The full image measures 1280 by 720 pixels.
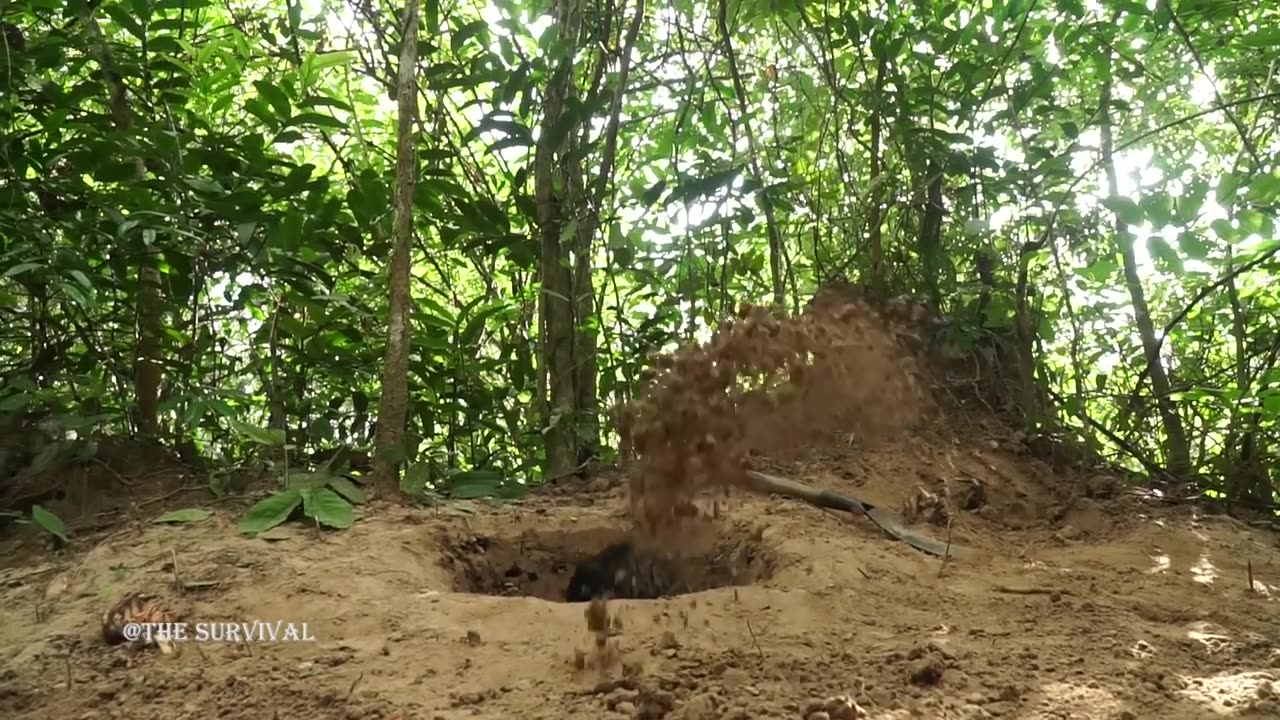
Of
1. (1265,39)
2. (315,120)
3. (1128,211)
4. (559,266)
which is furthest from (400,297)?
(1265,39)

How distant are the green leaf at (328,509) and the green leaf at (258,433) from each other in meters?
0.21

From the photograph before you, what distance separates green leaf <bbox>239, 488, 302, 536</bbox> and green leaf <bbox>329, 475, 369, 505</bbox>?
13 centimetres

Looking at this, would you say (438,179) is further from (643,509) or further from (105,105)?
(643,509)

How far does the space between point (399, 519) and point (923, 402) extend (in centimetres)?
204

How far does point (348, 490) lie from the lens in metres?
2.77

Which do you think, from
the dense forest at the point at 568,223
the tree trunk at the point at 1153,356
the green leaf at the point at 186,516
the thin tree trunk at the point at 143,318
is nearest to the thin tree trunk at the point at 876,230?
the dense forest at the point at 568,223

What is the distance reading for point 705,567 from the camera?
2.70 m

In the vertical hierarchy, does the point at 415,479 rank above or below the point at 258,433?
below

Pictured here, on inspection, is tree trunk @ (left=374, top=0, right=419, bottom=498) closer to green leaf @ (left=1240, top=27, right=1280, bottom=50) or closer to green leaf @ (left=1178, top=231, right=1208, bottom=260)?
green leaf @ (left=1178, top=231, right=1208, bottom=260)

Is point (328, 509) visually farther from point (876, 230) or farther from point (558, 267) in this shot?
point (876, 230)

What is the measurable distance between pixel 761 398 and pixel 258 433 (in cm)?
159

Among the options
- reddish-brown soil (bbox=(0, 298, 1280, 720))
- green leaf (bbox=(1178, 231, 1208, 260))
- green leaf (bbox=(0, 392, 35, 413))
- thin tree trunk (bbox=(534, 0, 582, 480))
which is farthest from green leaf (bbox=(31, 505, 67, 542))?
green leaf (bbox=(1178, 231, 1208, 260))

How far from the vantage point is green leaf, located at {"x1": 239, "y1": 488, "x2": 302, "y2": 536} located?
98.0 inches

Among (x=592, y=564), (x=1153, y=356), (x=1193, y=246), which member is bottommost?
(x=592, y=564)
